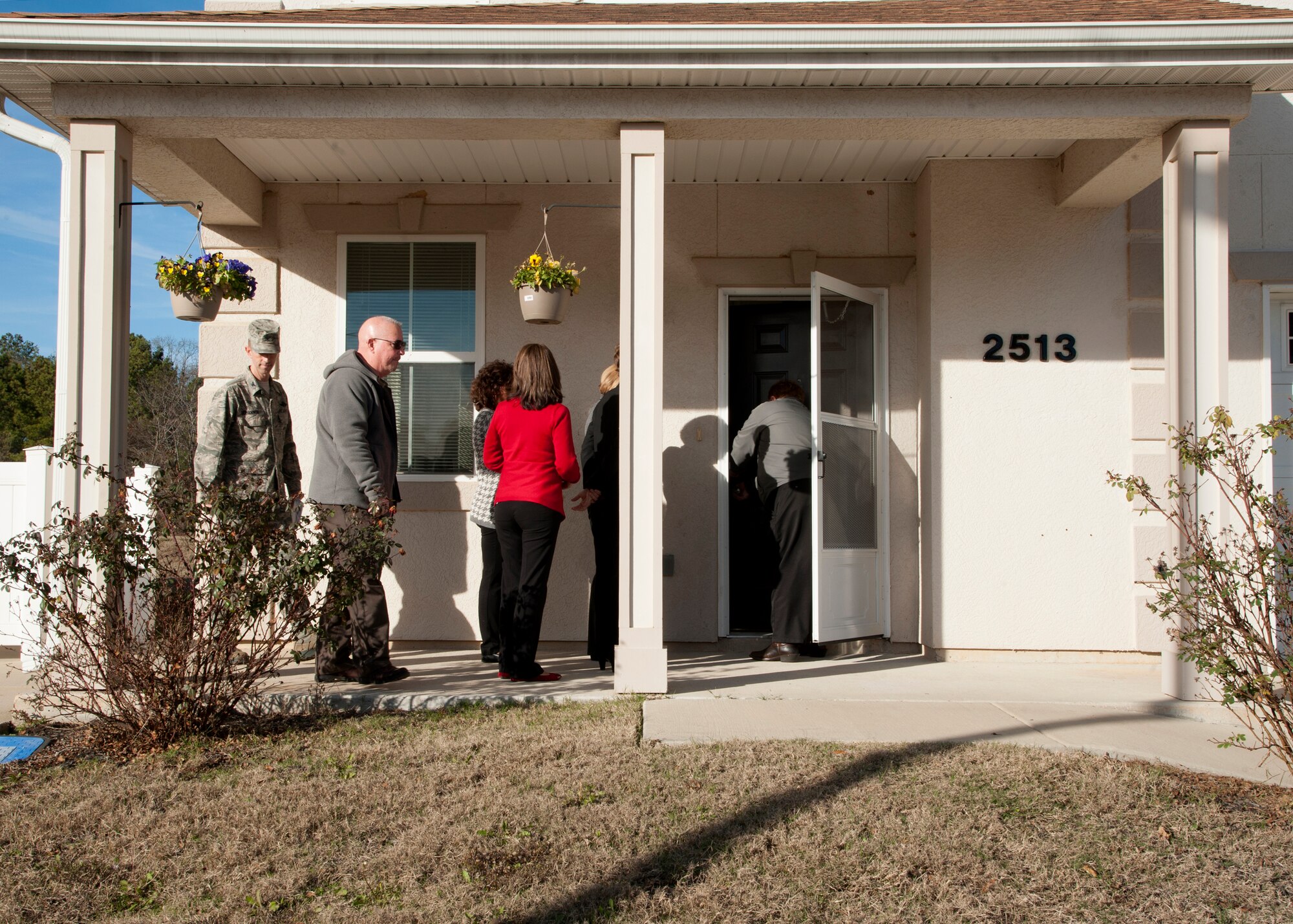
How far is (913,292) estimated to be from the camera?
6426 mm

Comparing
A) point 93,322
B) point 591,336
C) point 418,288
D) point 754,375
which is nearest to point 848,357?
point 754,375

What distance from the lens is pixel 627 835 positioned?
9.53 ft

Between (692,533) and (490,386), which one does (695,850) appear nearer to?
(490,386)

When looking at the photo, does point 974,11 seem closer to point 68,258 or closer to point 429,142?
point 429,142

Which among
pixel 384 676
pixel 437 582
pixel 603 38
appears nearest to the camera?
pixel 603 38

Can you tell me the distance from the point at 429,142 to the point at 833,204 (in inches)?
99.1

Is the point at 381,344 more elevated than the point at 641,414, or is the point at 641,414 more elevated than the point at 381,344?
the point at 381,344

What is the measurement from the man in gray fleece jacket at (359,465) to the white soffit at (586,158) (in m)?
1.34

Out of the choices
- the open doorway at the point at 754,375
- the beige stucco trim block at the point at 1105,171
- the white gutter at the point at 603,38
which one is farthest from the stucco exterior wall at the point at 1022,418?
the white gutter at the point at 603,38

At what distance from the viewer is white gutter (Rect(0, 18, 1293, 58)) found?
4.36 m

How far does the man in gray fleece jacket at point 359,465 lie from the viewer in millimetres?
4719

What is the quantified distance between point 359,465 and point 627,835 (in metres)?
2.44

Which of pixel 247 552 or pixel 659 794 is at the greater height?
pixel 247 552

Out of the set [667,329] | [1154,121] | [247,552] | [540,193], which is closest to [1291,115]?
[1154,121]
